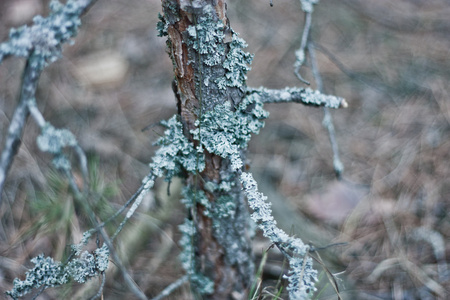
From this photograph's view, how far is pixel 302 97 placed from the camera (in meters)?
1.16

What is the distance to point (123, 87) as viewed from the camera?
8.06 feet

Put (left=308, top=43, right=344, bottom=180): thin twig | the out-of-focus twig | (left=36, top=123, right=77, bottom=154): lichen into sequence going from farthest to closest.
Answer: the out-of-focus twig < (left=308, top=43, right=344, bottom=180): thin twig < (left=36, top=123, right=77, bottom=154): lichen

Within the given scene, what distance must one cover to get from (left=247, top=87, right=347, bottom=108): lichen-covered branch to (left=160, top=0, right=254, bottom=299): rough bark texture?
93mm

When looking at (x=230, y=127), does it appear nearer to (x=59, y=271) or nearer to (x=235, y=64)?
(x=235, y=64)

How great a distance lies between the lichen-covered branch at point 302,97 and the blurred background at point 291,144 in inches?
5.8

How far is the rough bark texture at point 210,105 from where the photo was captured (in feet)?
3.13

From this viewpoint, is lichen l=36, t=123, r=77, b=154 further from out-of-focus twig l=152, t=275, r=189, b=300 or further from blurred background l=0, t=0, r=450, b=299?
out-of-focus twig l=152, t=275, r=189, b=300

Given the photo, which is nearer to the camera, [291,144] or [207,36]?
[207,36]

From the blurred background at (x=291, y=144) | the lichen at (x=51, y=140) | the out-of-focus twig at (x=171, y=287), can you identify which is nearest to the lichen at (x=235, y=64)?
the blurred background at (x=291, y=144)

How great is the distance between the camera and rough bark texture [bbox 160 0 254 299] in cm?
95

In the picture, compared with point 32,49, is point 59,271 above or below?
below

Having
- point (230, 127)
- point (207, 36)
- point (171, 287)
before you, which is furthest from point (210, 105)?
point (171, 287)

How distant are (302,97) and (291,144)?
109 centimetres

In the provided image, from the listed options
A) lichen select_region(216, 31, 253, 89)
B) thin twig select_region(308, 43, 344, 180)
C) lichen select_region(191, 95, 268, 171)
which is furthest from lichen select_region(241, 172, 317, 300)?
thin twig select_region(308, 43, 344, 180)
